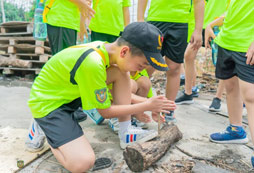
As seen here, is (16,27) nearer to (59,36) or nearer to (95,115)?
(59,36)

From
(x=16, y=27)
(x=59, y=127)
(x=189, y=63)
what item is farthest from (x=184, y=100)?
(x=16, y=27)

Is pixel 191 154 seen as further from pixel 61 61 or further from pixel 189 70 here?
pixel 189 70

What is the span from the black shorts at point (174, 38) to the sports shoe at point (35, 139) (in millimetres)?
1539

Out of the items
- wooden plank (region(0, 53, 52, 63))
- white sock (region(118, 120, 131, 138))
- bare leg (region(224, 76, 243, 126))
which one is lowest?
white sock (region(118, 120, 131, 138))

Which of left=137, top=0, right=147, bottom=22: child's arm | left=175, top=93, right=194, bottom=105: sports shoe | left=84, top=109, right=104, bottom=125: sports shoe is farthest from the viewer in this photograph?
left=175, top=93, right=194, bottom=105: sports shoe

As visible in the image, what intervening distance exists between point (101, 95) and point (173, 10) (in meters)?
1.42

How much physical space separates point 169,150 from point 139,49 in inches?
39.4

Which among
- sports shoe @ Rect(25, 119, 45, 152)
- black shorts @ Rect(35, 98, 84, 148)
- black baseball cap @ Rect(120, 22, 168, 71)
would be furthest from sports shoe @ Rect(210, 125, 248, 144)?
sports shoe @ Rect(25, 119, 45, 152)

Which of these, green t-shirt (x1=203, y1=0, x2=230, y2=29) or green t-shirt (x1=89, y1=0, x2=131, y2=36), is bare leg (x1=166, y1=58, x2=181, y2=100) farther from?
green t-shirt (x1=203, y1=0, x2=230, y2=29)

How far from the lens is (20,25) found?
16.3 ft

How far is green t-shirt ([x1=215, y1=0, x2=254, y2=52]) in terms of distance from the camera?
1.79 metres

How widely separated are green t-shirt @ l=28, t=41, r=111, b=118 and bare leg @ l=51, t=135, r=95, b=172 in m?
0.31

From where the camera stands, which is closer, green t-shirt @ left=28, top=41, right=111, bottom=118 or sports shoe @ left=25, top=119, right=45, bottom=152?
green t-shirt @ left=28, top=41, right=111, bottom=118

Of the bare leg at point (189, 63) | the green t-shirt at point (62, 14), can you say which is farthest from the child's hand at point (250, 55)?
the green t-shirt at point (62, 14)
